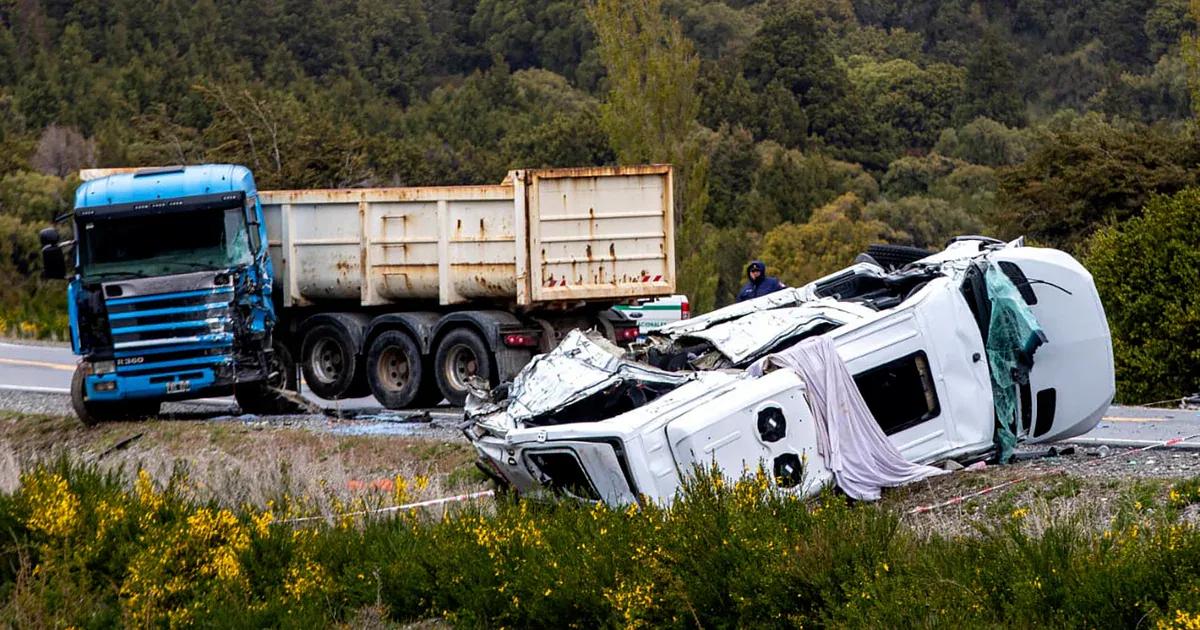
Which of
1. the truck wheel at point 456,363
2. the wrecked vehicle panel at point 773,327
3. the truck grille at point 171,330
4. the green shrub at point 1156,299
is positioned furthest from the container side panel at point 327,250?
the green shrub at point 1156,299

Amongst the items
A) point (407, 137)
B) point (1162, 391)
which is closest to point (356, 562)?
point (1162, 391)

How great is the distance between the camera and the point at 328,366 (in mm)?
20359

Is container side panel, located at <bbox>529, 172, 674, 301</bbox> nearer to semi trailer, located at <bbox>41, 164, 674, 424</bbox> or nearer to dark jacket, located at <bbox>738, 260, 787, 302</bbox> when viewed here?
semi trailer, located at <bbox>41, 164, 674, 424</bbox>

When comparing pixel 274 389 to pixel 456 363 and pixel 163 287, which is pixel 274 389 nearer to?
pixel 163 287

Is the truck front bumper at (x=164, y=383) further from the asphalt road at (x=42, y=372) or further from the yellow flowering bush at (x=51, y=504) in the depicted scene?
the yellow flowering bush at (x=51, y=504)

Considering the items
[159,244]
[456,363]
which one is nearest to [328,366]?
[456,363]

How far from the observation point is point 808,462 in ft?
36.1

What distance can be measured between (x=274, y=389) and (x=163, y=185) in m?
2.81

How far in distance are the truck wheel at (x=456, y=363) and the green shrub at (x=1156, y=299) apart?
8.26m

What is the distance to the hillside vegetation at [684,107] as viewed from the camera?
40.4 metres

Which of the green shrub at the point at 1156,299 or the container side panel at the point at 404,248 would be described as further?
the green shrub at the point at 1156,299

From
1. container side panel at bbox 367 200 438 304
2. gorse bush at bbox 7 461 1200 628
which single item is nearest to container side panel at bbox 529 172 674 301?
container side panel at bbox 367 200 438 304

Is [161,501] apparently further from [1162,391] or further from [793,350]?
[1162,391]

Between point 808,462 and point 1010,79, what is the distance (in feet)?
261
